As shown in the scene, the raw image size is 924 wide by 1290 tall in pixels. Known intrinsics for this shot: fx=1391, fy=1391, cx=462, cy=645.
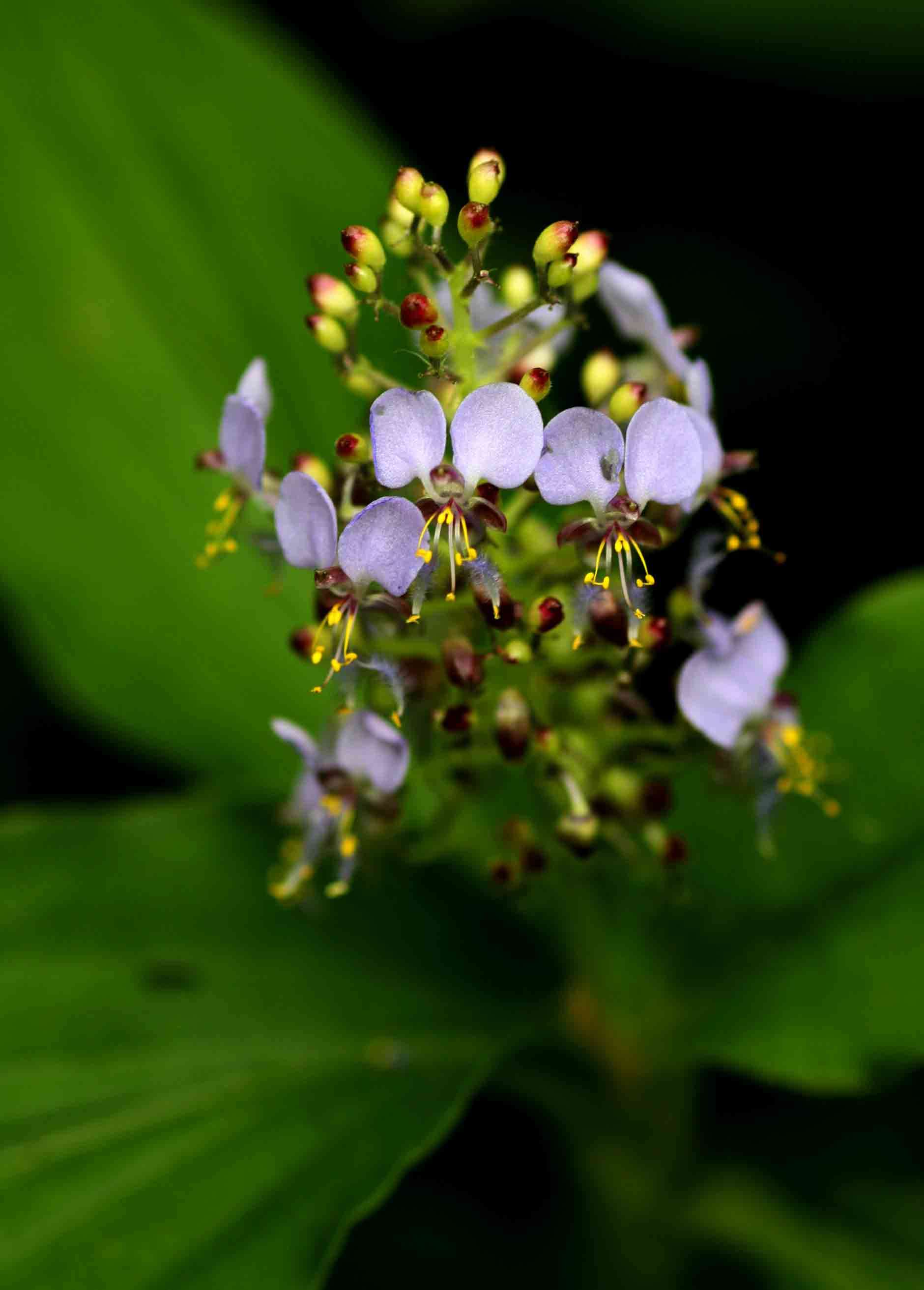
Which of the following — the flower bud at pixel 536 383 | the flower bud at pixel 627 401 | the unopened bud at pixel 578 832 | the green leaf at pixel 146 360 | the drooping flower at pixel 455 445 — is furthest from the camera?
the green leaf at pixel 146 360

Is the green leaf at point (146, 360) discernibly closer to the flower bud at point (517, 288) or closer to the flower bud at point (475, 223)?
the flower bud at point (517, 288)

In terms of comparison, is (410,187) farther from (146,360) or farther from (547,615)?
(146,360)

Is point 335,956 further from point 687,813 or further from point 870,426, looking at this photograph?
point 870,426

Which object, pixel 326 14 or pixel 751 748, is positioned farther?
pixel 326 14

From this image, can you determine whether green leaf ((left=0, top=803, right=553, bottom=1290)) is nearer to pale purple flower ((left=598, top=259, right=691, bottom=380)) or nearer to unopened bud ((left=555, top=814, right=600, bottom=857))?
unopened bud ((left=555, top=814, right=600, bottom=857))

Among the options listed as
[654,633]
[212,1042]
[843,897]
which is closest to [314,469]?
[654,633]

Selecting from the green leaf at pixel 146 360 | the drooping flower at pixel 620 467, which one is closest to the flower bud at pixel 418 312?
the drooping flower at pixel 620 467

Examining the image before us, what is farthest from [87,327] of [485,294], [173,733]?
[485,294]
